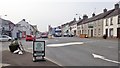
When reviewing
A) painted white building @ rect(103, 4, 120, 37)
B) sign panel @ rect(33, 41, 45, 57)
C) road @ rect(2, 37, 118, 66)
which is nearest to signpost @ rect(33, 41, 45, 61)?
sign panel @ rect(33, 41, 45, 57)

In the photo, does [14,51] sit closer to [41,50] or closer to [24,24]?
[41,50]

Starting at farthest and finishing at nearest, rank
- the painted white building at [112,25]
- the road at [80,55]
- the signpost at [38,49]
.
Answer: the painted white building at [112,25]
the signpost at [38,49]
the road at [80,55]

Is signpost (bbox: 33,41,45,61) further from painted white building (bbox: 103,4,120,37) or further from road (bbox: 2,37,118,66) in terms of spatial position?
painted white building (bbox: 103,4,120,37)

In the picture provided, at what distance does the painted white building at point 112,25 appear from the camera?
56603mm

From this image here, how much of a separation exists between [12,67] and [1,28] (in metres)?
72.2

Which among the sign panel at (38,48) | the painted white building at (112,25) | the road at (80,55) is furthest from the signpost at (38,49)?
the painted white building at (112,25)

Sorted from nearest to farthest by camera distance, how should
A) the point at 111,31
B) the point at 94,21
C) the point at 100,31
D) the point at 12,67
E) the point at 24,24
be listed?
the point at 12,67 → the point at 111,31 → the point at 100,31 → the point at 94,21 → the point at 24,24

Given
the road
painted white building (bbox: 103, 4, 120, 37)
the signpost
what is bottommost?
the road

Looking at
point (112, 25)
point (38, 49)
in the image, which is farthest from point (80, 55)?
point (112, 25)

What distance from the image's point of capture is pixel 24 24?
11812cm

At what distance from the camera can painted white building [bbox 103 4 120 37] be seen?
2228 inches

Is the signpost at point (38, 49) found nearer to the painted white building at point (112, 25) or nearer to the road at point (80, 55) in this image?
the road at point (80, 55)

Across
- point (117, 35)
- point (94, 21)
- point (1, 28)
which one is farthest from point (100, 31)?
point (1, 28)

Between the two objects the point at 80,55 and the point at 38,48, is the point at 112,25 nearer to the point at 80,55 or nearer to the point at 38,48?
the point at 80,55
